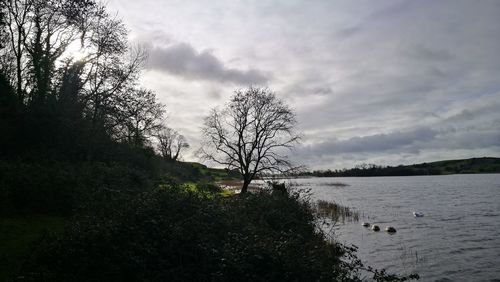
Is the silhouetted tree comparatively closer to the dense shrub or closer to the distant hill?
the dense shrub

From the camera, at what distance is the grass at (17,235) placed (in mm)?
8344

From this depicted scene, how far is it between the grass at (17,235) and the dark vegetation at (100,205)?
4 cm

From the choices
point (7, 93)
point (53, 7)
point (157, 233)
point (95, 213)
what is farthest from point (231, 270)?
point (53, 7)

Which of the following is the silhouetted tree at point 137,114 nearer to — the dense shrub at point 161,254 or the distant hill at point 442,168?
the dense shrub at point 161,254

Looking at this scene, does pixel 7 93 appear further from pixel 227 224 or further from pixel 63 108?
pixel 227 224

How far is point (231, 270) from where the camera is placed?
853 cm

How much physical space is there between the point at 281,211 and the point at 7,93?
18071 millimetres

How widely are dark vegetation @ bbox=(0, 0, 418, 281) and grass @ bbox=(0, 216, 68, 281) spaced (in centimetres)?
4

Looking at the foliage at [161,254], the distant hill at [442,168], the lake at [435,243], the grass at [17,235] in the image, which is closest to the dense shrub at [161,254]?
the foliage at [161,254]

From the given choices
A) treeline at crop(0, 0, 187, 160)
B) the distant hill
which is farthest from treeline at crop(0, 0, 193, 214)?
the distant hill

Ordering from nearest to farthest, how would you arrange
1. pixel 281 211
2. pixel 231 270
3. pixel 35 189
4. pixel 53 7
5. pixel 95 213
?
pixel 231 270 < pixel 95 213 < pixel 35 189 < pixel 281 211 < pixel 53 7

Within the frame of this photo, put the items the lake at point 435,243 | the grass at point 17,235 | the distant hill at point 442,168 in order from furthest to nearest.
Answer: the distant hill at point 442,168
the lake at point 435,243
the grass at point 17,235

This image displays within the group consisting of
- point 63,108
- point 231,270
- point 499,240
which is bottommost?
point 499,240

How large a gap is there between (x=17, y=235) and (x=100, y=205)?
247 cm
